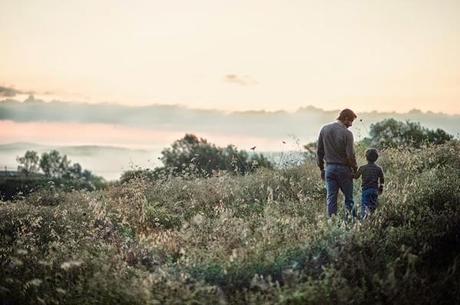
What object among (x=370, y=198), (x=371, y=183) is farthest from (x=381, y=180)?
(x=370, y=198)

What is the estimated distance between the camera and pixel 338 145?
9.11 m

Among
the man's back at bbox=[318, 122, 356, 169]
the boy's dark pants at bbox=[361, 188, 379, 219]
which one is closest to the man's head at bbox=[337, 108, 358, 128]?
the man's back at bbox=[318, 122, 356, 169]

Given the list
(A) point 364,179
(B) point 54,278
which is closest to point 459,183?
(A) point 364,179

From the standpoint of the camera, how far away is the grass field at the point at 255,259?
5387mm

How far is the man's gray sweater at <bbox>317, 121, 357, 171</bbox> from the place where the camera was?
29.7 ft

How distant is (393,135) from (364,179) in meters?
35.9

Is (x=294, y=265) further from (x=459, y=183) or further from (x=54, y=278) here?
(x=459, y=183)

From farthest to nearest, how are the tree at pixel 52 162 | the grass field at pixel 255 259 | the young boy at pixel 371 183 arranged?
1. the tree at pixel 52 162
2. the young boy at pixel 371 183
3. the grass field at pixel 255 259

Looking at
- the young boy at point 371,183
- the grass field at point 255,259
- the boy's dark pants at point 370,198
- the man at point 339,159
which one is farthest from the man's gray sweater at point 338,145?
the grass field at point 255,259

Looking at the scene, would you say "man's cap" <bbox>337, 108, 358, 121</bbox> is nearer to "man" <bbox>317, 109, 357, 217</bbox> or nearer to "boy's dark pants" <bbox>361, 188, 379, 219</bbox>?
"man" <bbox>317, 109, 357, 217</bbox>

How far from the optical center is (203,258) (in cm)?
685

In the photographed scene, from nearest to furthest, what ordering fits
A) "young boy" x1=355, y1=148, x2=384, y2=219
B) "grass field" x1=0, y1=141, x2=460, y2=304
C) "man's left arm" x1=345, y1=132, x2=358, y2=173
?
1. "grass field" x1=0, y1=141, x2=460, y2=304
2. "man's left arm" x1=345, y1=132, x2=358, y2=173
3. "young boy" x1=355, y1=148, x2=384, y2=219

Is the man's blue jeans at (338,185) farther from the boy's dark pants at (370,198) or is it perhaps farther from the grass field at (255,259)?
the grass field at (255,259)

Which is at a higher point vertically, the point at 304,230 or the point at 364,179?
the point at 364,179
